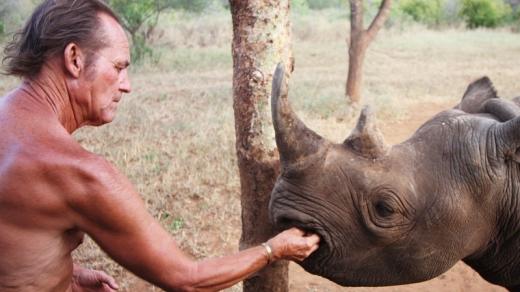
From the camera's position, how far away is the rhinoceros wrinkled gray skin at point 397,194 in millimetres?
2729

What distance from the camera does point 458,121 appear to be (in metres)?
2.96

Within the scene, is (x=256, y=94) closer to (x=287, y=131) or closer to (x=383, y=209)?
(x=287, y=131)

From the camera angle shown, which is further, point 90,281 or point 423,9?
A: point 423,9

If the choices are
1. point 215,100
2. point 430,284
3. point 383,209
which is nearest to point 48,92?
point 383,209

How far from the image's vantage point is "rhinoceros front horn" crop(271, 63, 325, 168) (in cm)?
262

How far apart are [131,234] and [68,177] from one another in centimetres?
33

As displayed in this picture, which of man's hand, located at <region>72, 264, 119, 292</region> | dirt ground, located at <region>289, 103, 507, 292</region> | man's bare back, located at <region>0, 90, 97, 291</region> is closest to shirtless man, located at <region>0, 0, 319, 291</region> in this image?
man's bare back, located at <region>0, 90, 97, 291</region>

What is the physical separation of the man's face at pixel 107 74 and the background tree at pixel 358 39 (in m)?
9.45

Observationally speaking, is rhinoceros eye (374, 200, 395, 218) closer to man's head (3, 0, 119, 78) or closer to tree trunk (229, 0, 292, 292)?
tree trunk (229, 0, 292, 292)

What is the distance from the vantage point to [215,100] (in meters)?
11.9

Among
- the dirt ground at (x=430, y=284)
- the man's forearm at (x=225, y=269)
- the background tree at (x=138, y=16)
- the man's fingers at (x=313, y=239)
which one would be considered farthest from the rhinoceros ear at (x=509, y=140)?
the background tree at (x=138, y=16)

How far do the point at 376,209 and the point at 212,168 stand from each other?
4.54m

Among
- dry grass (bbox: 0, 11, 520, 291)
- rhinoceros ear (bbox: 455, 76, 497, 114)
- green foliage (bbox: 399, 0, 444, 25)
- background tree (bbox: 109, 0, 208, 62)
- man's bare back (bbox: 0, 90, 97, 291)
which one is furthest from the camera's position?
green foliage (bbox: 399, 0, 444, 25)

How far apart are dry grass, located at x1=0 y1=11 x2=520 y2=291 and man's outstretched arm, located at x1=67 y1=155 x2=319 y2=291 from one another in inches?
106
